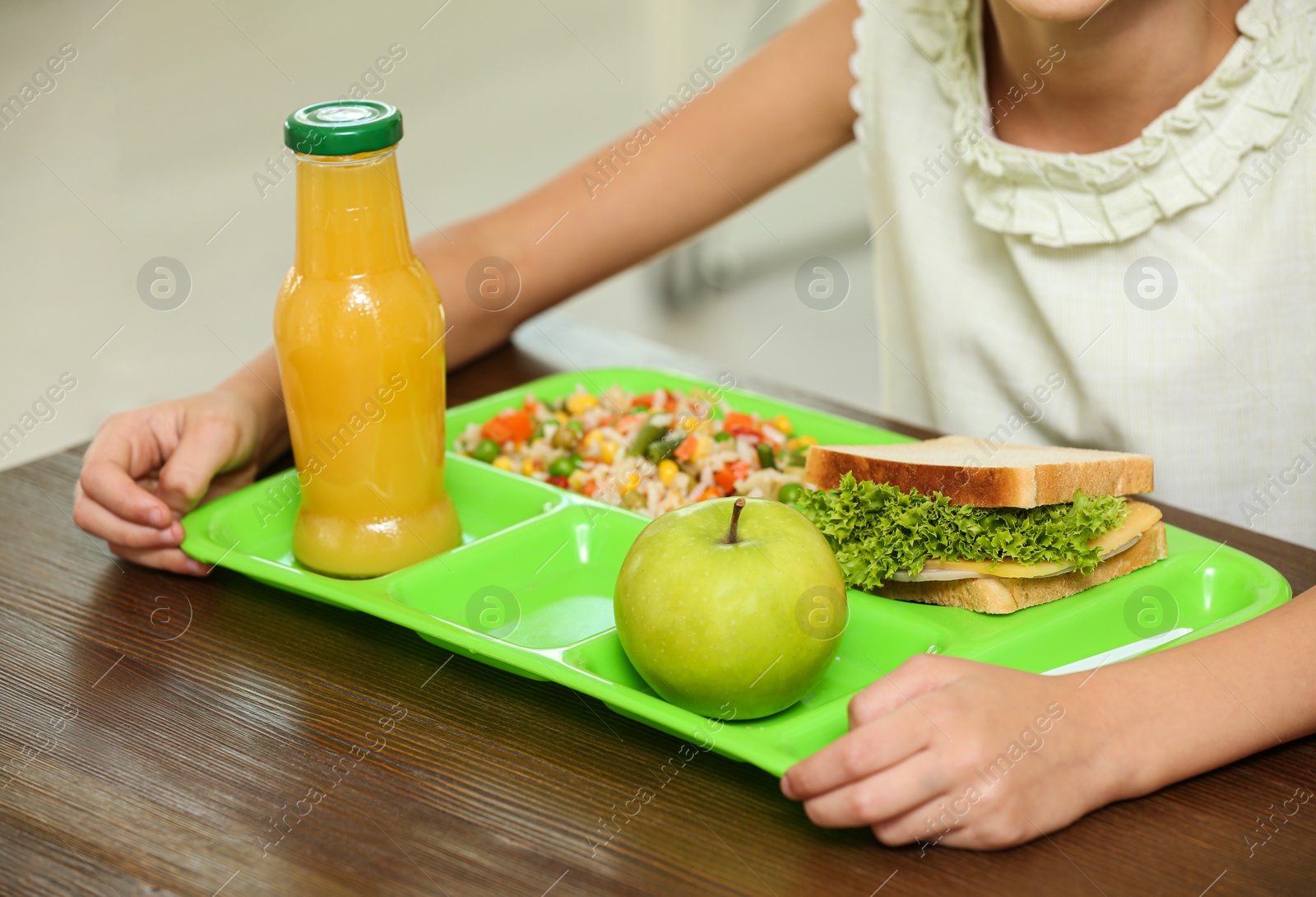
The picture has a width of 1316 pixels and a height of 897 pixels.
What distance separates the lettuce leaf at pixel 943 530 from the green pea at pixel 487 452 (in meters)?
0.44

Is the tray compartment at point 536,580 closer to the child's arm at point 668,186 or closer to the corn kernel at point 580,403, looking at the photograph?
the corn kernel at point 580,403

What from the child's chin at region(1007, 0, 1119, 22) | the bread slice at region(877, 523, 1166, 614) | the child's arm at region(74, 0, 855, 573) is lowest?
the bread slice at region(877, 523, 1166, 614)

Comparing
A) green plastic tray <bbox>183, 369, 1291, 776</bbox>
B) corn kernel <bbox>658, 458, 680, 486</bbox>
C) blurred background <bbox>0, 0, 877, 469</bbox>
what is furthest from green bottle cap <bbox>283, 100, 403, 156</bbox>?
blurred background <bbox>0, 0, 877, 469</bbox>

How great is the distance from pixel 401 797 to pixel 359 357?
411 millimetres

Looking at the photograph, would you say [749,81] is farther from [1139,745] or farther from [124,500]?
[1139,745]

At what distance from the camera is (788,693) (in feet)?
3.09

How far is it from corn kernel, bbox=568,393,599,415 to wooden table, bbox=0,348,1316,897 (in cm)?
52

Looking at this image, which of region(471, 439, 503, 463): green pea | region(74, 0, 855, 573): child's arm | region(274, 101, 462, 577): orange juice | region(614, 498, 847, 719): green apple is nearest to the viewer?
region(614, 498, 847, 719): green apple

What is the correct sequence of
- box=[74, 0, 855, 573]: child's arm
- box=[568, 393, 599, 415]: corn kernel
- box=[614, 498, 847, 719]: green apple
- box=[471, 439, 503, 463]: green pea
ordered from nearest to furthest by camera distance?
box=[614, 498, 847, 719]: green apple < box=[471, 439, 503, 463]: green pea < box=[568, 393, 599, 415]: corn kernel < box=[74, 0, 855, 573]: child's arm

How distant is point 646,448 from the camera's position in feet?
4.66

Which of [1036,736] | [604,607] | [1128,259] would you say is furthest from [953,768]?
[1128,259]

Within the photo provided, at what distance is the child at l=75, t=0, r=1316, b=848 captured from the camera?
52.3 inches

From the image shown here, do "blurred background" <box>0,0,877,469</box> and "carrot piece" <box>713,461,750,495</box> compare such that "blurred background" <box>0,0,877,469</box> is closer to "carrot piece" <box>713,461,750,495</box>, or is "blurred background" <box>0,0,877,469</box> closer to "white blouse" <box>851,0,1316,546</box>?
"white blouse" <box>851,0,1316,546</box>

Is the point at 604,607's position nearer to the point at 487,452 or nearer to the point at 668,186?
the point at 487,452
